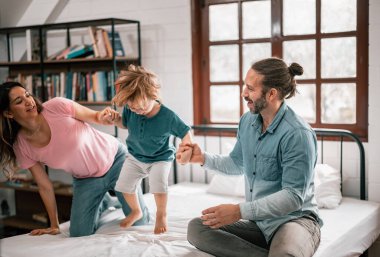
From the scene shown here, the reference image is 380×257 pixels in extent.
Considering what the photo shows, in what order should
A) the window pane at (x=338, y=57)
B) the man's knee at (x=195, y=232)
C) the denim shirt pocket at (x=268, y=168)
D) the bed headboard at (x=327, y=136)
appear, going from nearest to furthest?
the denim shirt pocket at (x=268, y=168)
the man's knee at (x=195, y=232)
the bed headboard at (x=327, y=136)
the window pane at (x=338, y=57)

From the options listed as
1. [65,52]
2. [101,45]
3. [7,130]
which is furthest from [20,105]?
[65,52]

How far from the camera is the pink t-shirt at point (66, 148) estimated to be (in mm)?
2934

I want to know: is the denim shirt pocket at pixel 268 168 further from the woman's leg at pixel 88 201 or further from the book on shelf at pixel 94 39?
the book on shelf at pixel 94 39

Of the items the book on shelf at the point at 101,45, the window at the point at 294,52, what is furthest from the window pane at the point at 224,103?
the book on shelf at the point at 101,45

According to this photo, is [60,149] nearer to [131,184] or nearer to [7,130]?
[7,130]

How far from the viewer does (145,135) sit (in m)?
2.85

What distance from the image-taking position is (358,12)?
137 inches

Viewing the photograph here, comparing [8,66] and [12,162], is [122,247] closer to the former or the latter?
[12,162]

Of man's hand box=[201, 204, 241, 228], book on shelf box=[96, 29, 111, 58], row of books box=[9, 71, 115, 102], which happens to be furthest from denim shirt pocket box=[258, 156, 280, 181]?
book on shelf box=[96, 29, 111, 58]

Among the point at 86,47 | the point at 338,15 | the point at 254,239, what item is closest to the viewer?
the point at 254,239

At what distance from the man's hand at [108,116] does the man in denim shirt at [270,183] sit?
545 mm

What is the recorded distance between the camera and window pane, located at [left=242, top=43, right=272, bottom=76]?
12.7ft

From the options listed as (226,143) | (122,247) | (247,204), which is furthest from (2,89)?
(226,143)

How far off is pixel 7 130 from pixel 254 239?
1.42m
